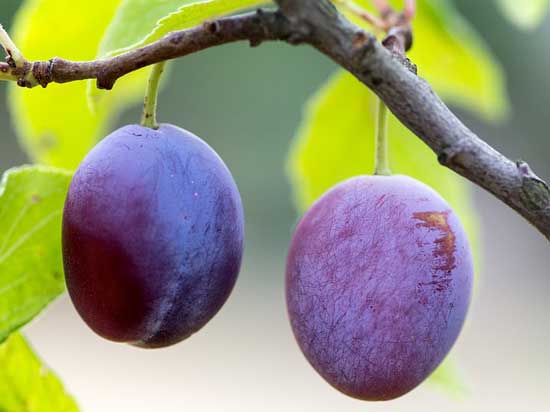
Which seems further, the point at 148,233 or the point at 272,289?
the point at 272,289

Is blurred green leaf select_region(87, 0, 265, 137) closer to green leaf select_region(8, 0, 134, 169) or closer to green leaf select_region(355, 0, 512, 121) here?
green leaf select_region(8, 0, 134, 169)

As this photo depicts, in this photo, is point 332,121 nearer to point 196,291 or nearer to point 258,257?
→ point 196,291

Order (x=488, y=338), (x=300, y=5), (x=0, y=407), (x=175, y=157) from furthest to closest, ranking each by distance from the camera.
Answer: (x=488, y=338) → (x=0, y=407) → (x=175, y=157) → (x=300, y=5)

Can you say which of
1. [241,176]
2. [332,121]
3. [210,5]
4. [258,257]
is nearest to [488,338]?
[258,257]

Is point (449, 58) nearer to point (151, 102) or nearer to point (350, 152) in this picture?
point (350, 152)

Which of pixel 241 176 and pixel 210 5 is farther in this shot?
pixel 241 176

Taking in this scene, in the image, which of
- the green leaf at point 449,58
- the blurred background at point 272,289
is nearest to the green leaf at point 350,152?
the green leaf at point 449,58

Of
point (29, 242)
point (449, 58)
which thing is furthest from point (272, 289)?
point (29, 242)
